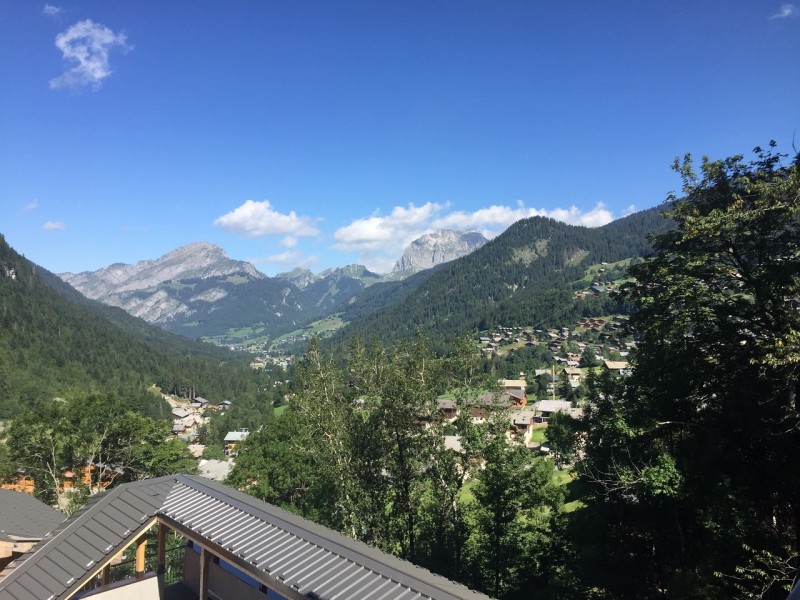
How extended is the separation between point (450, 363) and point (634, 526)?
30.2 feet

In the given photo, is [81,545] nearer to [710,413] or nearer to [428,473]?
[710,413]

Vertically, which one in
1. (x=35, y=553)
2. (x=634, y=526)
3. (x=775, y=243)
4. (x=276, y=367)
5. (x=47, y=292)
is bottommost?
(x=276, y=367)

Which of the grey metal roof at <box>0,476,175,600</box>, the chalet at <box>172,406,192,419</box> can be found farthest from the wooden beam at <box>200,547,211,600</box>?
the chalet at <box>172,406,192,419</box>

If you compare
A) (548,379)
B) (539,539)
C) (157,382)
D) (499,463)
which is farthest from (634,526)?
(157,382)

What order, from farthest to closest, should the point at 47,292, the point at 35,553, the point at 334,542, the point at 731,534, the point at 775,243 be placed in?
the point at 47,292
the point at 775,243
the point at 731,534
the point at 35,553
the point at 334,542

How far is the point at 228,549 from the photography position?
6441 millimetres

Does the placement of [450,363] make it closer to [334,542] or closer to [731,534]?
[731,534]

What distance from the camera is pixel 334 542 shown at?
6309mm

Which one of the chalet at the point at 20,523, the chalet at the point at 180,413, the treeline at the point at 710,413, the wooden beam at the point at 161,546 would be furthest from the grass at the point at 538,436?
the chalet at the point at 180,413

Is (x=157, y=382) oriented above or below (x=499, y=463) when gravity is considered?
below

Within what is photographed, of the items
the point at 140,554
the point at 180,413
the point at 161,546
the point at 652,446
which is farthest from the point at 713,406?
the point at 180,413

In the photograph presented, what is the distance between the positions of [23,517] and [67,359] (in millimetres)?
128712

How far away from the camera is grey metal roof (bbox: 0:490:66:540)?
13.6m

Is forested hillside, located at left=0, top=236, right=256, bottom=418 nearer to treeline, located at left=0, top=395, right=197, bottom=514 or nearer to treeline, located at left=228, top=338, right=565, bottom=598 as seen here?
treeline, located at left=0, top=395, right=197, bottom=514
